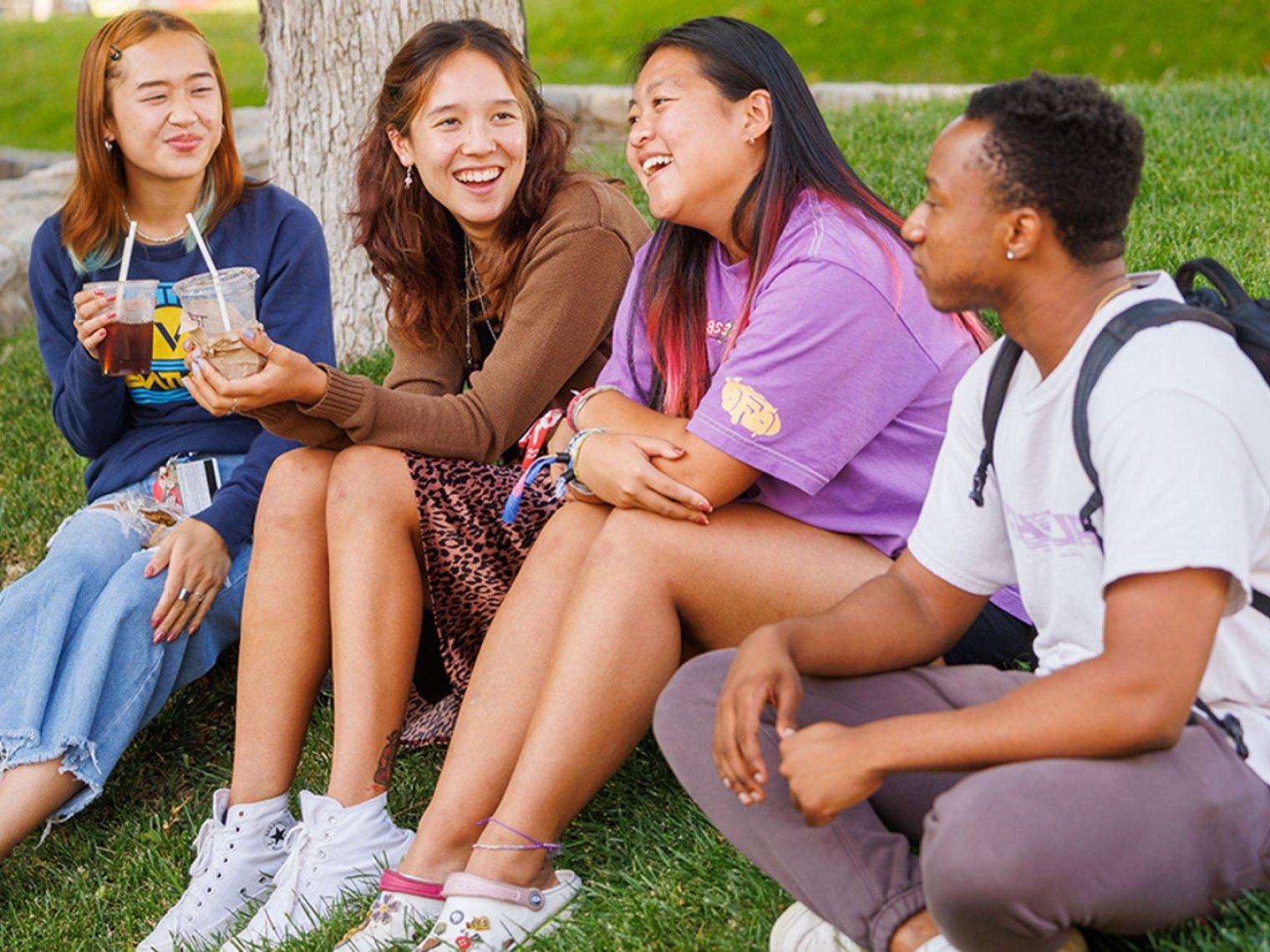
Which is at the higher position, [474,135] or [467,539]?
[474,135]

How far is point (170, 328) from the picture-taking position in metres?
3.91

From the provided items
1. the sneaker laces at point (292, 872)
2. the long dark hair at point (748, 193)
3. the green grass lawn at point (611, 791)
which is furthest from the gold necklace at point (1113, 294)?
the sneaker laces at point (292, 872)

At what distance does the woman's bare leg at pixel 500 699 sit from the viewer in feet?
9.11

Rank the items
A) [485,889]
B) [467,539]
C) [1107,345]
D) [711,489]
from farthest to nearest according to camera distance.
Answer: [467,539]
[711,489]
[485,889]
[1107,345]

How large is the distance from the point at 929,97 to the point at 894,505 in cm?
561

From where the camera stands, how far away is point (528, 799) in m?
2.65

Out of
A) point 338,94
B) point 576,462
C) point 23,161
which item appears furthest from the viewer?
point 23,161

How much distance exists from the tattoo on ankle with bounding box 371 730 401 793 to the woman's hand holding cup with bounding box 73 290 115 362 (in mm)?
1165

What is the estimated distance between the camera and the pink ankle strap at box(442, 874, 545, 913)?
2629 mm

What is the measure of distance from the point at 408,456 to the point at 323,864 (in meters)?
0.83

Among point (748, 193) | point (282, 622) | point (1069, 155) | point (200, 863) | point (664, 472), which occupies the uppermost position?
point (1069, 155)

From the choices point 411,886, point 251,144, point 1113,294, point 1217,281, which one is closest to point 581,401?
point 411,886

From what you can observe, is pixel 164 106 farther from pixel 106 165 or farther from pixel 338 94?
pixel 338 94

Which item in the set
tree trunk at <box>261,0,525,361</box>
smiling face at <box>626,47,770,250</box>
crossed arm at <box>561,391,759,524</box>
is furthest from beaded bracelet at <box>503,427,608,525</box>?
tree trunk at <box>261,0,525,361</box>
